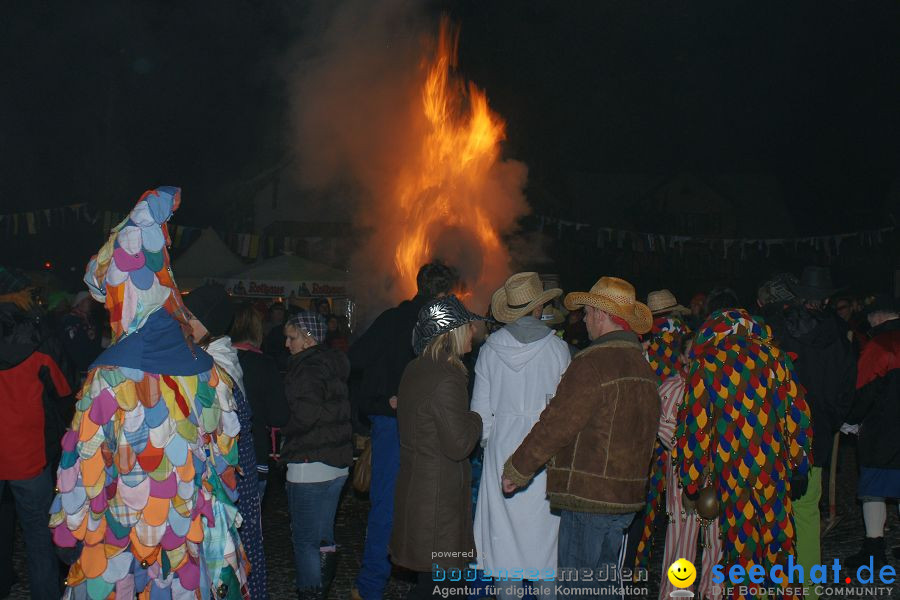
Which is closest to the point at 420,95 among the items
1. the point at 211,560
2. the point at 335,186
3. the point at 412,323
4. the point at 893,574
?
the point at 335,186

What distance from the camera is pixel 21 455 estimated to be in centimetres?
513

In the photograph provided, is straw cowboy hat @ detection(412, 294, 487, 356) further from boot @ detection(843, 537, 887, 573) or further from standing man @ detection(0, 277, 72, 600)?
boot @ detection(843, 537, 887, 573)

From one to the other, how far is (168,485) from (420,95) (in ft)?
46.7

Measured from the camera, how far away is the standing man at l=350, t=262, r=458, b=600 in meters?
5.61

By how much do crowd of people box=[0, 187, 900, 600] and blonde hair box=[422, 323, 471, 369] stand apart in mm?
16

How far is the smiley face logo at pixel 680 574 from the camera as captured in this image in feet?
17.1

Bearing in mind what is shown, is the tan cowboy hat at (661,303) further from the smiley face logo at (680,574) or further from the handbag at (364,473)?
the handbag at (364,473)

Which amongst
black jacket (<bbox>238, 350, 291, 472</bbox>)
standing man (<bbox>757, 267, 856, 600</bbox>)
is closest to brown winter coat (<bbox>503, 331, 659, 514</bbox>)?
black jacket (<bbox>238, 350, 291, 472</bbox>)

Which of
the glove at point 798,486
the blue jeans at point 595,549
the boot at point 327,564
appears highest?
the glove at point 798,486

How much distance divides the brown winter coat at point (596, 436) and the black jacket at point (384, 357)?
1597 mm

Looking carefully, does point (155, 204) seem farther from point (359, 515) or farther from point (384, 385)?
point (359, 515)

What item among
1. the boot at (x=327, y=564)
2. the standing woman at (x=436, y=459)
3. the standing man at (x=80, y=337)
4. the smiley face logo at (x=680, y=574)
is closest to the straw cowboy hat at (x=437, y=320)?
the standing woman at (x=436, y=459)

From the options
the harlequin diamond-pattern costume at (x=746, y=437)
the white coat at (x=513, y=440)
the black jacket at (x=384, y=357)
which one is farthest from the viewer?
the black jacket at (x=384, y=357)

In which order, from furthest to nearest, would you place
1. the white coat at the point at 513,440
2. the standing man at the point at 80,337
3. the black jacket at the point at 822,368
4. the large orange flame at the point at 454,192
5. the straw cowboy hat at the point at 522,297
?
1. the large orange flame at the point at 454,192
2. the standing man at the point at 80,337
3. the black jacket at the point at 822,368
4. the straw cowboy hat at the point at 522,297
5. the white coat at the point at 513,440
